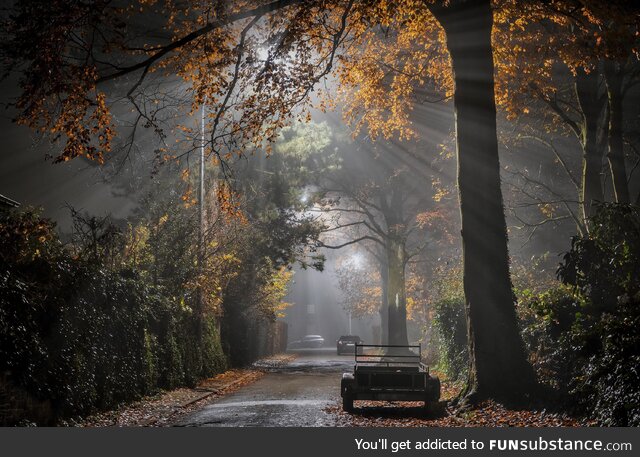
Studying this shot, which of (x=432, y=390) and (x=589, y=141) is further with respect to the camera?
(x=589, y=141)

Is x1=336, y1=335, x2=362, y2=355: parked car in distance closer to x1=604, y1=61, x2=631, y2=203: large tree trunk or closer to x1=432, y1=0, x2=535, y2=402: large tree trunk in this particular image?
x1=604, y1=61, x2=631, y2=203: large tree trunk

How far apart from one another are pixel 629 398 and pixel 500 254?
524cm

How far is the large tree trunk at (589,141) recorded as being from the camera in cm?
2184

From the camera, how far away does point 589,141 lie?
22328 mm

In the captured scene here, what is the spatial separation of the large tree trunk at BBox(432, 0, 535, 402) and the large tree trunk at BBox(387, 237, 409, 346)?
26.1 metres

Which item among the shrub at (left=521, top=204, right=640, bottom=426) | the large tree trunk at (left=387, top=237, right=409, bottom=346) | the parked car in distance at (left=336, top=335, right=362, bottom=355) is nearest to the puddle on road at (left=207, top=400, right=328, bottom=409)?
the shrub at (left=521, top=204, right=640, bottom=426)

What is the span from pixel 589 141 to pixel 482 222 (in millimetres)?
9371

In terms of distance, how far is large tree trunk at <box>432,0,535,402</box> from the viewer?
14.2m

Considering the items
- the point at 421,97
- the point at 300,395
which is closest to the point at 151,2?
the point at 300,395

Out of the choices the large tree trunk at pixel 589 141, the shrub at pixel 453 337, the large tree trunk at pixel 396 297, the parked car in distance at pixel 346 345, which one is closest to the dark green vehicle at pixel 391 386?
the shrub at pixel 453 337

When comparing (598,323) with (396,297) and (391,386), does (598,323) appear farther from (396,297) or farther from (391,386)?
(396,297)

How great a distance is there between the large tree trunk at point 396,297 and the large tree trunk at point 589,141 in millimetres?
19442

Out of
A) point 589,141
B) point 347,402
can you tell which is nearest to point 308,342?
point 589,141

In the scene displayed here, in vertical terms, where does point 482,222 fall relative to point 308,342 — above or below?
above
